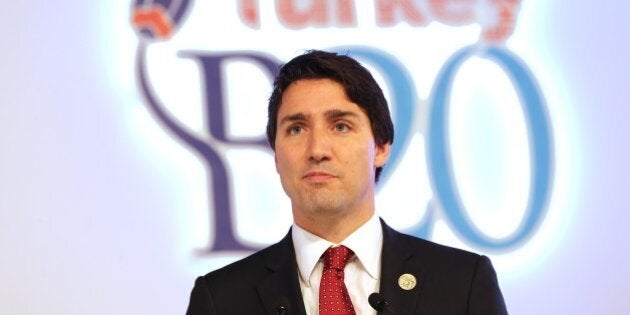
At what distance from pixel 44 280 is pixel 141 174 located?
1.54 feet

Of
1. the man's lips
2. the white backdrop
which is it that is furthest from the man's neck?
the white backdrop

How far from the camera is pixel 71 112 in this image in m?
3.33

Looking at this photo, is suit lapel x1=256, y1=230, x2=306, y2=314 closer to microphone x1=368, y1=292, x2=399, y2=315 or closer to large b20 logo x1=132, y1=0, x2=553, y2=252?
microphone x1=368, y1=292, x2=399, y2=315

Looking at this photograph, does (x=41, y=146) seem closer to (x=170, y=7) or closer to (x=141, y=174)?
(x=141, y=174)

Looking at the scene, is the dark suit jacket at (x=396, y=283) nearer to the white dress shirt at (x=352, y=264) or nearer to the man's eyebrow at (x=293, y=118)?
the white dress shirt at (x=352, y=264)

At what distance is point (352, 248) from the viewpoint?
7.33ft

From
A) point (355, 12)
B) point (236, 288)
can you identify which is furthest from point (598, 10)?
point (236, 288)

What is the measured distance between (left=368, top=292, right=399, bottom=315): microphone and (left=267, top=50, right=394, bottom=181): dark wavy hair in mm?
441

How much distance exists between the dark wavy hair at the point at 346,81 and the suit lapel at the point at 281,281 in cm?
31

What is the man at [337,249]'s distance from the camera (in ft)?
7.13

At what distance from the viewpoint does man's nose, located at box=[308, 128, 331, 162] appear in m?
2.18

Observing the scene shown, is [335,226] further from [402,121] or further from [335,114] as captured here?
[402,121]

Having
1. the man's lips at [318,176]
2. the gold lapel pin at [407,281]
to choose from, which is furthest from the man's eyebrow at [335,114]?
the gold lapel pin at [407,281]

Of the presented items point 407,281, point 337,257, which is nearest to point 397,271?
point 407,281
